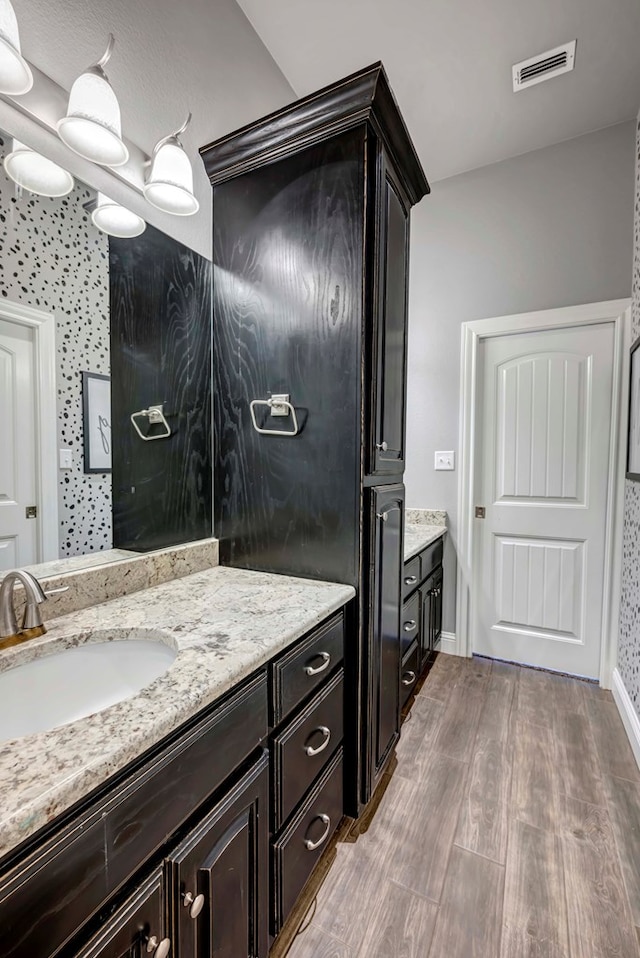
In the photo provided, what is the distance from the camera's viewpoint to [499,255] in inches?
98.6

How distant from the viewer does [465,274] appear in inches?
102

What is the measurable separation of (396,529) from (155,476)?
87 centimetres

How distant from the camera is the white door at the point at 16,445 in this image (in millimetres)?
938

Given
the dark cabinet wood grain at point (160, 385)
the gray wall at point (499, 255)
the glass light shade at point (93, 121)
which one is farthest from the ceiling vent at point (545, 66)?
the glass light shade at point (93, 121)

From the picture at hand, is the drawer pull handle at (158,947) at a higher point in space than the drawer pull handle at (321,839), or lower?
higher

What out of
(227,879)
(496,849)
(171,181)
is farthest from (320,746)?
(171,181)

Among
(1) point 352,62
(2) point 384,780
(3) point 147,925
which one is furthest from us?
(1) point 352,62

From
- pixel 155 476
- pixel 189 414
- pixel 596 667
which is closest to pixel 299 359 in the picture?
pixel 189 414

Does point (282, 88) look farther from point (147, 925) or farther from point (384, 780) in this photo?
point (384, 780)

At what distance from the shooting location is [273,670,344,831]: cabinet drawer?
0.94 metres

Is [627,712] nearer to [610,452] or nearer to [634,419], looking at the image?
[610,452]

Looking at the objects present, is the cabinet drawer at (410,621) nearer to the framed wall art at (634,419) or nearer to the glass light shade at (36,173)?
the framed wall art at (634,419)

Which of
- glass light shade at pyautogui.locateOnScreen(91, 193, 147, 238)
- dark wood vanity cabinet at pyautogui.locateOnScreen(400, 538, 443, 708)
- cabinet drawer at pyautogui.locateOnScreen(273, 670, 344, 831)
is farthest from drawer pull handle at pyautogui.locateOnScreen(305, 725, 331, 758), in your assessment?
glass light shade at pyautogui.locateOnScreen(91, 193, 147, 238)

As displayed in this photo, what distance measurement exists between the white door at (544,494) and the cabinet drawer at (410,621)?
2.33 feet
